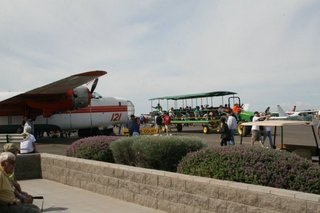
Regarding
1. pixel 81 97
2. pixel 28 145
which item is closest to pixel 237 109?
pixel 81 97

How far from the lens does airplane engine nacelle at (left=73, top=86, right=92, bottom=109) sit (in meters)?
26.8

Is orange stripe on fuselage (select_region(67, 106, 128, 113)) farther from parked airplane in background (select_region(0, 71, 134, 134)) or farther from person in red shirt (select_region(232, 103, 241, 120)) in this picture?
person in red shirt (select_region(232, 103, 241, 120))

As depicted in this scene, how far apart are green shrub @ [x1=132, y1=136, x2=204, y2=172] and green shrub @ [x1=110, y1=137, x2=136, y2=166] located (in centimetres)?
58

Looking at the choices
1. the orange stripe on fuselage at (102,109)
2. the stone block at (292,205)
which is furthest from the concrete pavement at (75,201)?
the orange stripe on fuselage at (102,109)

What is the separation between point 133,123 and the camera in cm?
1905

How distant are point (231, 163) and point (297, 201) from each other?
1.93 metres

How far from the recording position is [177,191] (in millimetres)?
7488

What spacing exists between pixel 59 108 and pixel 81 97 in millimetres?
1556

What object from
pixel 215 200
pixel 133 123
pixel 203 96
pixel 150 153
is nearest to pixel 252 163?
pixel 215 200

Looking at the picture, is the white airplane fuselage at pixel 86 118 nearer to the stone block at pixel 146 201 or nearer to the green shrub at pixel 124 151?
the green shrub at pixel 124 151

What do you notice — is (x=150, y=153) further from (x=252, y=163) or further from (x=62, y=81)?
(x=62, y=81)

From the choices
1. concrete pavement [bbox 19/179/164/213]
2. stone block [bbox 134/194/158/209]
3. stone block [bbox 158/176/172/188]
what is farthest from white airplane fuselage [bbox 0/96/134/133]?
stone block [bbox 158/176/172/188]

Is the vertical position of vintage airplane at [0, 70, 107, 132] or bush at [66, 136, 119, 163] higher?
vintage airplane at [0, 70, 107, 132]

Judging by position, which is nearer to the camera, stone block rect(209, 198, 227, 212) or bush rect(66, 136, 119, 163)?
stone block rect(209, 198, 227, 212)
